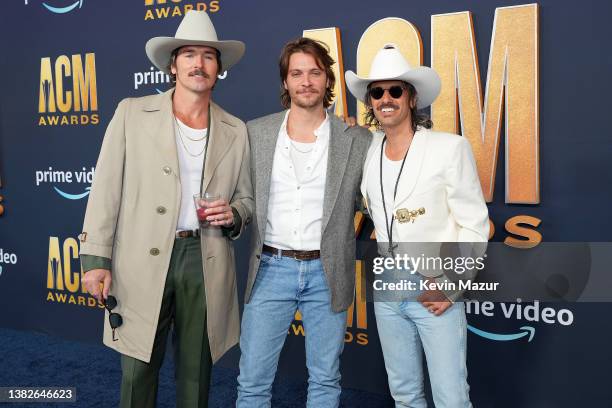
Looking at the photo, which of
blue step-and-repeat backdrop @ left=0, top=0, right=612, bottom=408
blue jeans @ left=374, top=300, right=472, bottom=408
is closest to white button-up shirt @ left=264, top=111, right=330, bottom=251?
blue jeans @ left=374, top=300, right=472, bottom=408

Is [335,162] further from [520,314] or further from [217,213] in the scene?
[520,314]

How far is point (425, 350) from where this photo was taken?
216cm

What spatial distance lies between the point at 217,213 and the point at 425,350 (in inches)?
37.4

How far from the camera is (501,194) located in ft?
10.1

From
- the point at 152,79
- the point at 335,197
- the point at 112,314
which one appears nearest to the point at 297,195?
the point at 335,197

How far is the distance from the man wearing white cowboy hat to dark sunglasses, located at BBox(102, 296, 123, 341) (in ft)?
3.45

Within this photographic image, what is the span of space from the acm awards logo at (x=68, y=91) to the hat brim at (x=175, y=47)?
75.9 inches

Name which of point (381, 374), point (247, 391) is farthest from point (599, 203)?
point (247, 391)

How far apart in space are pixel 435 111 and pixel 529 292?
44.1 inches

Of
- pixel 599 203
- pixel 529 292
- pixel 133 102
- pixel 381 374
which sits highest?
pixel 133 102

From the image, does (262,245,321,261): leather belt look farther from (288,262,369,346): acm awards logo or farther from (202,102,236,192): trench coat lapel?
(288,262,369,346): acm awards logo

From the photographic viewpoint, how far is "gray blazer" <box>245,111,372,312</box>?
2.33 meters

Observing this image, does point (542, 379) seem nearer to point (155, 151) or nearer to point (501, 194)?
point (501, 194)

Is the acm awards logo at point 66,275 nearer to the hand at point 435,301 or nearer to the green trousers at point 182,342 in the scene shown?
the green trousers at point 182,342
